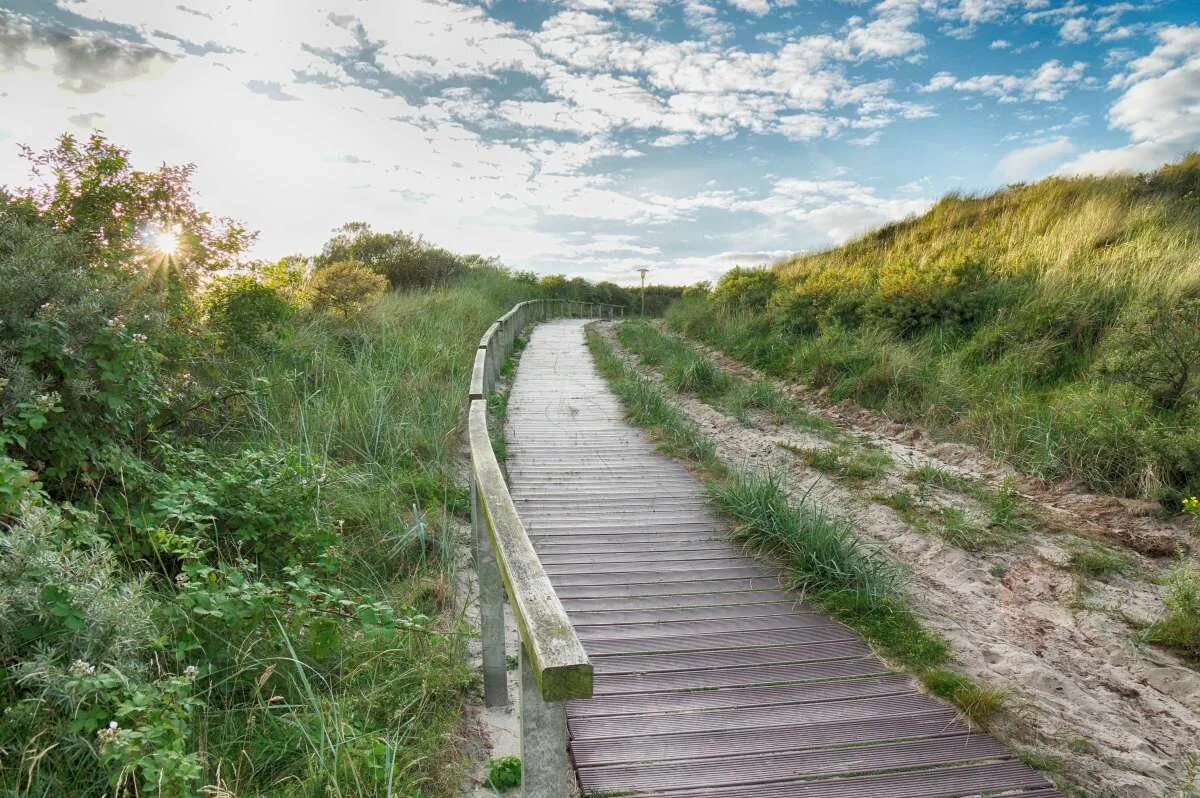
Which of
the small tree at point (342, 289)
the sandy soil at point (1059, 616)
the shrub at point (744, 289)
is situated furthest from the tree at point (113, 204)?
the shrub at point (744, 289)

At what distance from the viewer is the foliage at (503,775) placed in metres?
2.91

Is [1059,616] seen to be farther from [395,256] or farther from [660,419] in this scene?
[395,256]

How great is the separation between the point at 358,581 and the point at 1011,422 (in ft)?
20.8

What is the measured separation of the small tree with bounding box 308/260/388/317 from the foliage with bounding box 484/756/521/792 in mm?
9303

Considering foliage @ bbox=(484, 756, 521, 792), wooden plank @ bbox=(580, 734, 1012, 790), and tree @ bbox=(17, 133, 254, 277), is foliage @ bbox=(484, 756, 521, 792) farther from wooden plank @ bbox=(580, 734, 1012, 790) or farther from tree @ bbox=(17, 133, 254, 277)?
tree @ bbox=(17, 133, 254, 277)

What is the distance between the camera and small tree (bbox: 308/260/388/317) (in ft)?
36.8

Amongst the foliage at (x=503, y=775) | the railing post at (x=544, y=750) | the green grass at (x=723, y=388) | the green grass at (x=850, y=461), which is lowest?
the foliage at (x=503, y=775)

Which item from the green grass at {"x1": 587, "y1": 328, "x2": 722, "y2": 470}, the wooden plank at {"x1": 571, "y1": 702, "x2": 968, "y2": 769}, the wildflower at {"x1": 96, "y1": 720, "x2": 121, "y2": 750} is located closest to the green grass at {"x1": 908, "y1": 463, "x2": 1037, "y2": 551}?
the green grass at {"x1": 587, "y1": 328, "x2": 722, "y2": 470}

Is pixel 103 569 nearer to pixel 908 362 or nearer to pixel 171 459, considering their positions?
pixel 171 459

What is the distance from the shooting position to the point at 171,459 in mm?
4539

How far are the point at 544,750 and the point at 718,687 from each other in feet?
6.49

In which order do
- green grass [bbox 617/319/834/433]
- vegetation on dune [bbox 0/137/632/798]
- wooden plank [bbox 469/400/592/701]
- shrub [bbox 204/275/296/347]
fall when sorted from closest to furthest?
wooden plank [bbox 469/400/592/701] → vegetation on dune [bbox 0/137/632/798] → shrub [bbox 204/275/296/347] → green grass [bbox 617/319/834/433]

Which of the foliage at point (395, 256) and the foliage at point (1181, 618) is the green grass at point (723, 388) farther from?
the foliage at point (395, 256)

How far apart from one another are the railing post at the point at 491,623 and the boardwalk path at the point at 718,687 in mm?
443
